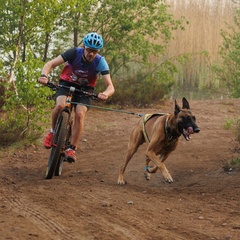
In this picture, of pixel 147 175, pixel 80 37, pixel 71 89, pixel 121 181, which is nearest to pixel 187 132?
pixel 147 175

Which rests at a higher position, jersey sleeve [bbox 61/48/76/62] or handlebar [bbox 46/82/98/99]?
jersey sleeve [bbox 61/48/76/62]

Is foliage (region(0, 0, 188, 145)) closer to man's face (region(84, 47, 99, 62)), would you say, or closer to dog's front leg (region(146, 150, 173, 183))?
man's face (region(84, 47, 99, 62))

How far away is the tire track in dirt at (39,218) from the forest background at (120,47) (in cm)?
425

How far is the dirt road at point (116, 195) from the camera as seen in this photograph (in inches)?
218

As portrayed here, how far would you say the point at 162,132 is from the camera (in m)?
8.76

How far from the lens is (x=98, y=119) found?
14.9 meters

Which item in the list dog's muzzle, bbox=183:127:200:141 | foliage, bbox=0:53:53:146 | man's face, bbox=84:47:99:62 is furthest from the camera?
foliage, bbox=0:53:53:146

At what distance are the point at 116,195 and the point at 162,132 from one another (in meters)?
1.48

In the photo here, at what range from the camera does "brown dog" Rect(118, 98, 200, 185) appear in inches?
332

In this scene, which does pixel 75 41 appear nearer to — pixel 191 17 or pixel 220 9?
pixel 191 17

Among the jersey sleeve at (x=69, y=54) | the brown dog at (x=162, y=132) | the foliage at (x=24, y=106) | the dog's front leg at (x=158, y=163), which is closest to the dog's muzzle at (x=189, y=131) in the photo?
the brown dog at (x=162, y=132)

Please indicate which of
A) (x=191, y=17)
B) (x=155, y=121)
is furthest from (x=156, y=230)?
(x=191, y=17)

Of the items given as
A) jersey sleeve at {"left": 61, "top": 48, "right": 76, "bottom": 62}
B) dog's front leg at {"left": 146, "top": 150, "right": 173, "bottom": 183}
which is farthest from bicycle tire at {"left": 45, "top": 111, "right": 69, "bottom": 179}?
dog's front leg at {"left": 146, "top": 150, "right": 173, "bottom": 183}

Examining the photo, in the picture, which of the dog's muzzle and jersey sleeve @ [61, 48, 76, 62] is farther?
jersey sleeve @ [61, 48, 76, 62]
